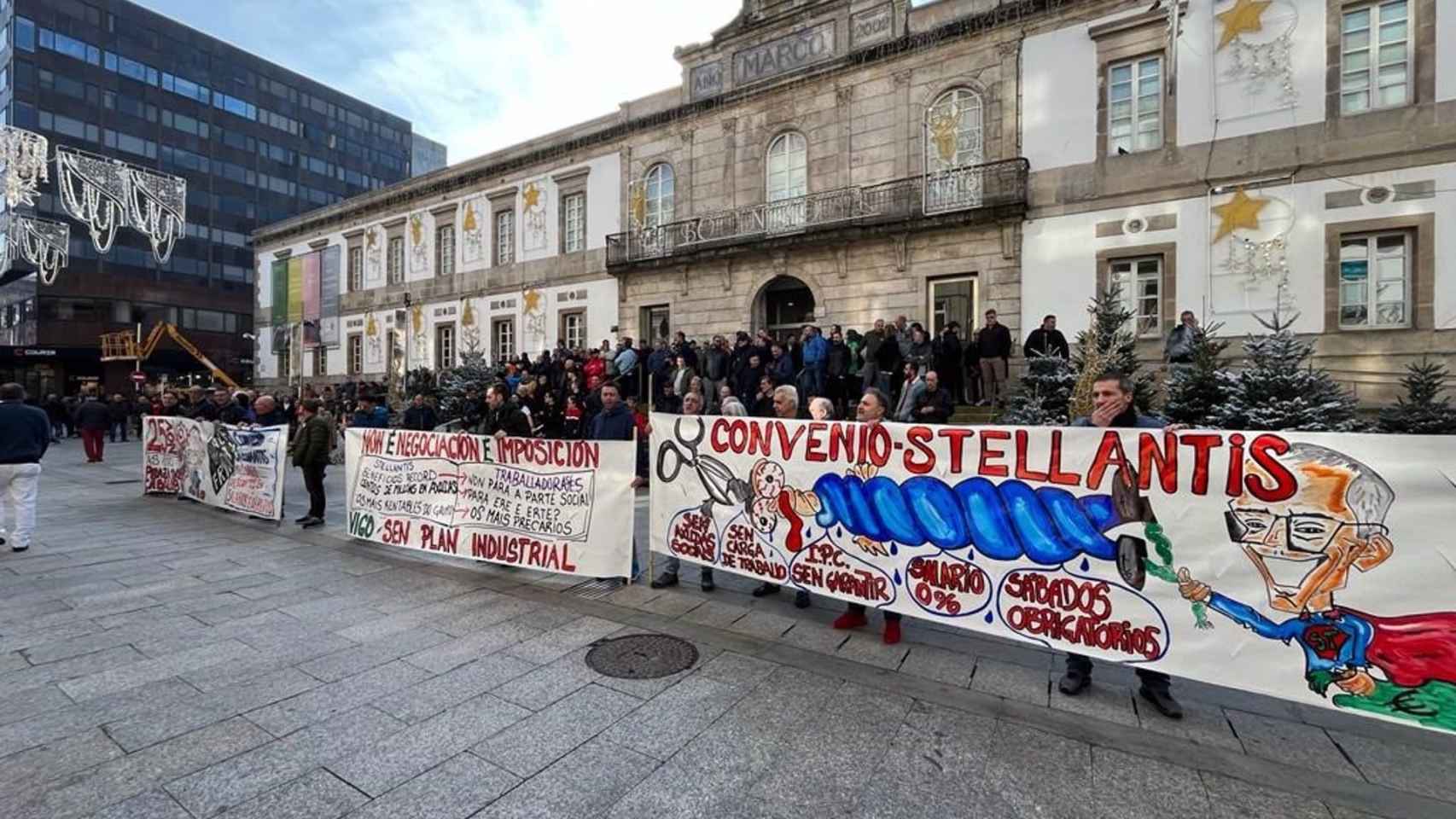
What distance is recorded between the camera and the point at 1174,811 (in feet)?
8.60

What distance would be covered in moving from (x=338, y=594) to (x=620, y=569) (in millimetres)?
2440

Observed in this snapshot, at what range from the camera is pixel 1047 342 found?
12.1 meters

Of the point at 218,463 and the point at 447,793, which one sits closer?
the point at 447,793

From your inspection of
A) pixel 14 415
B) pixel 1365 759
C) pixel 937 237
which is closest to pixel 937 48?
pixel 937 237

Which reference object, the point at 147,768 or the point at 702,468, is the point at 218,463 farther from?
the point at 702,468

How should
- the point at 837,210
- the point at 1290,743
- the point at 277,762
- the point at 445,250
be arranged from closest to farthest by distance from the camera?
the point at 277,762 → the point at 1290,743 → the point at 837,210 → the point at 445,250

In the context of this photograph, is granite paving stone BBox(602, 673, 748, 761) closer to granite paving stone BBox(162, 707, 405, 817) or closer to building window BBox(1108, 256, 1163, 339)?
granite paving stone BBox(162, 707, 405, 817)

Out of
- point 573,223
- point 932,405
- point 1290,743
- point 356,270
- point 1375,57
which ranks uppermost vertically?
point 573,223

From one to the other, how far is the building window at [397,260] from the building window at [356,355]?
12.5 feet

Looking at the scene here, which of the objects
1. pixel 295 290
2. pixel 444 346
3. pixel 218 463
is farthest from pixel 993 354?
pixel 295 290

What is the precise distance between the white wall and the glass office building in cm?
5052

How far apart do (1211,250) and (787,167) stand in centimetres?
1088

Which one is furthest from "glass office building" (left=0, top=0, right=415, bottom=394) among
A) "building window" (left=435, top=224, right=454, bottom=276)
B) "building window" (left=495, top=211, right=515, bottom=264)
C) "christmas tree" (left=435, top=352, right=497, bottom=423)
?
"christmas tree" (left=435, top=352, right=497, bottom=423)

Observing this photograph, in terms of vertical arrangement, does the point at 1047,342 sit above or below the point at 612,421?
above
